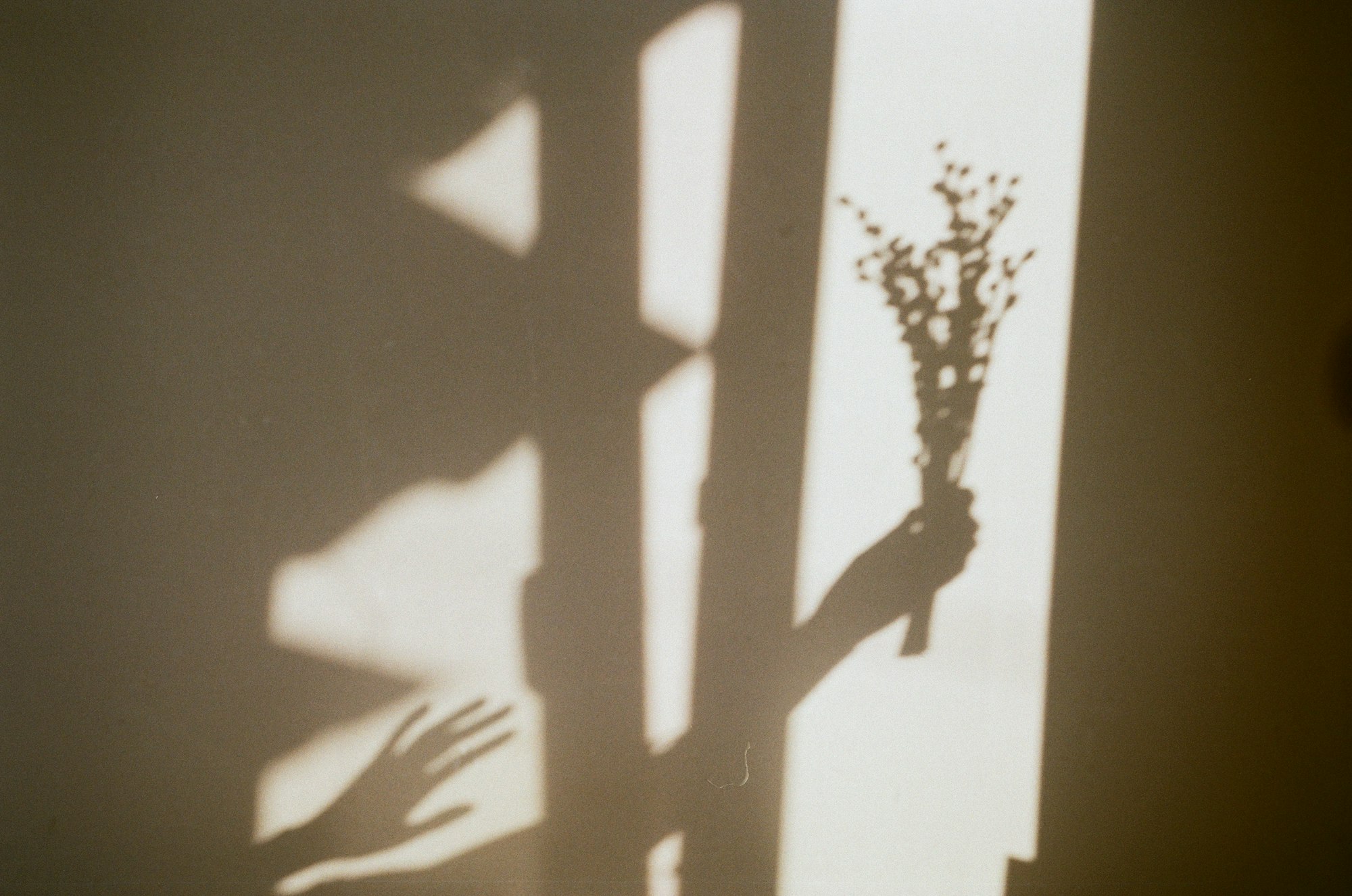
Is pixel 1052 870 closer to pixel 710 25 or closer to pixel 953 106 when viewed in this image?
pixel 953 106

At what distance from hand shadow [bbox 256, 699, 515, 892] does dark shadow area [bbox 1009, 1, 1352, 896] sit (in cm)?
135

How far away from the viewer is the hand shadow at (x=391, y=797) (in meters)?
1.65

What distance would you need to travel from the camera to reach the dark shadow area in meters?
1.54

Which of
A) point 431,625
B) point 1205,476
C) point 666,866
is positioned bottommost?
point 666,866

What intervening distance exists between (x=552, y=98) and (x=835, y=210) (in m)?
0.68

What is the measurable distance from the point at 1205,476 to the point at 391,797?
2.04 metres

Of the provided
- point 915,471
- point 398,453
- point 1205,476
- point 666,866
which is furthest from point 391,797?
point 1205,476

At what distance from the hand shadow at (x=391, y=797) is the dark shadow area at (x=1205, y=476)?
4.43ft

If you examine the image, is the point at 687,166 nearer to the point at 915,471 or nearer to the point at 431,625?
the point at 915,471

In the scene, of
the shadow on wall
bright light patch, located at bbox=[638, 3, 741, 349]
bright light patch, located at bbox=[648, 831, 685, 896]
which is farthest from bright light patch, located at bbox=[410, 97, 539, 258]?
bright light patch, located at bbox=[648, 831, 685, 896]

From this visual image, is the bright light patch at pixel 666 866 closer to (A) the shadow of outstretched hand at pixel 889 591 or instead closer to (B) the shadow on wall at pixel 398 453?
(B) the shadow on wall at pixel 398 453

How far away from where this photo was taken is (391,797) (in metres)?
1.66

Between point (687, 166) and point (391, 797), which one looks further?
point (391, 797)

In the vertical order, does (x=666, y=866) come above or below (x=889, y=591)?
below
